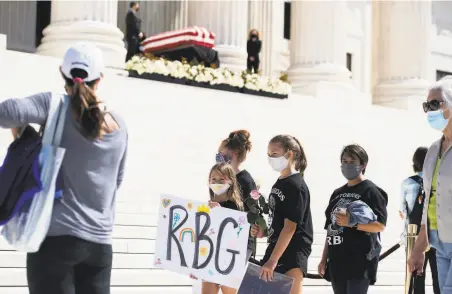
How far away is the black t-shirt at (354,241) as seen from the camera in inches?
300

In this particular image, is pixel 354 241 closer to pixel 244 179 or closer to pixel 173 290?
pixel 244 179

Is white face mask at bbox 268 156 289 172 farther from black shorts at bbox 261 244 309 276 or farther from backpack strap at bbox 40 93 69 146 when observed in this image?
backpack strap at bbox 40 93 69 146

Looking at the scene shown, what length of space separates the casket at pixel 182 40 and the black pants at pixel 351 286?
15239 mm

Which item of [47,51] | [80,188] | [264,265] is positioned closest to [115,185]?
[80,188]

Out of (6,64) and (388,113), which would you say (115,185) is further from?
(388,113)

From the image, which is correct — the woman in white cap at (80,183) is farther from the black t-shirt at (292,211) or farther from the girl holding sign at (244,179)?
the girl holding sign at (244,179)

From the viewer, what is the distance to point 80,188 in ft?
15.5

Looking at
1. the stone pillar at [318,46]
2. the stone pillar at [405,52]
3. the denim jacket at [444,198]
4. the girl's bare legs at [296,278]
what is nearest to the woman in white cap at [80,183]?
the denim jacket at [444,198]

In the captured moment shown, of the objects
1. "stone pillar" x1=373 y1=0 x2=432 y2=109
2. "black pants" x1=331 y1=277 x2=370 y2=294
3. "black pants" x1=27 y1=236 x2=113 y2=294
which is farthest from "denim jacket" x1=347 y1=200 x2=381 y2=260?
"stone pillar" x1=373 y1=0 x2=432 y2=109

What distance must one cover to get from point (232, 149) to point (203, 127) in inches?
446

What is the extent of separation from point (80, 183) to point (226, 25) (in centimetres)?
1942

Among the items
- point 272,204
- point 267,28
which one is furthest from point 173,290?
point 267,28

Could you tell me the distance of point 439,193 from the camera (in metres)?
6.46

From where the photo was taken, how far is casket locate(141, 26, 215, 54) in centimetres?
2247
